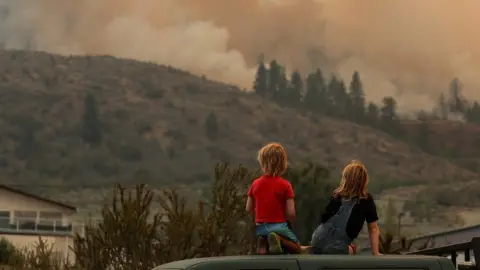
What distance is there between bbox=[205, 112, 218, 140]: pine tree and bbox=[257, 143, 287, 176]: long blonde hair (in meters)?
182

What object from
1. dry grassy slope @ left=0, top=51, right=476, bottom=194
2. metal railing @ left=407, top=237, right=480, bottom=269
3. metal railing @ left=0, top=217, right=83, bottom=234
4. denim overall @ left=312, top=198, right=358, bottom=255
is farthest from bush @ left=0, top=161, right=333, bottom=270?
dry grassy slope @ left=0, top=51, right=476, bottom=194

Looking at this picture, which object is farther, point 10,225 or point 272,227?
point 10,225

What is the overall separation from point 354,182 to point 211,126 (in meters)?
186

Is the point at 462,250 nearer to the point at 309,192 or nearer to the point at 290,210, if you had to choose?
the point at 290,210

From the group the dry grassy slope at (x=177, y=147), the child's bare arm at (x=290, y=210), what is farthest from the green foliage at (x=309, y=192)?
the dry grassy slope at (x=177, y=147)

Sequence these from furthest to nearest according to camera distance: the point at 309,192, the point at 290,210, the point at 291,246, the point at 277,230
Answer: the point at 309,192 → the point at 290,210 → the point at 277,230 → the point at 291,246

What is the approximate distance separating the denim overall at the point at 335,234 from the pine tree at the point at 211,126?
182289mm

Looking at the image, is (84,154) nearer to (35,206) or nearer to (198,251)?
(35,206)

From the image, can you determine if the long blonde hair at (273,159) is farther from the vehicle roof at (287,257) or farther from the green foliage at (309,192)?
the green foliage at (309,192)

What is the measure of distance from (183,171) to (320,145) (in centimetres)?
3041

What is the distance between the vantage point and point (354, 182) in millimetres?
7629

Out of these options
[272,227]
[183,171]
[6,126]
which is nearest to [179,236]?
[272,227]

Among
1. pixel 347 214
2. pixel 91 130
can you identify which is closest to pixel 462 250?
pixel 347 214

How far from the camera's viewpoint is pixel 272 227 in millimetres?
7855
